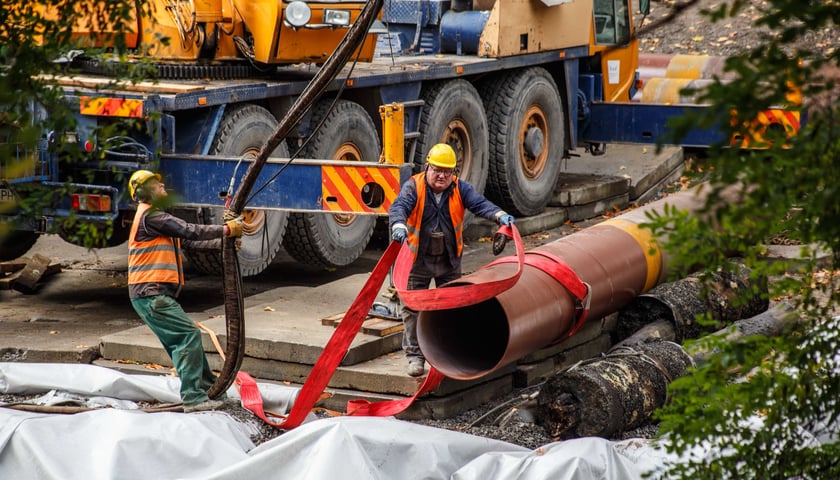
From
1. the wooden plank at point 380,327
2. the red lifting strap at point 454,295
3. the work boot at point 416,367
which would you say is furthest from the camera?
the wooden plank at point 380,327

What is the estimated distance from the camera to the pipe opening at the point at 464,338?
7141mm

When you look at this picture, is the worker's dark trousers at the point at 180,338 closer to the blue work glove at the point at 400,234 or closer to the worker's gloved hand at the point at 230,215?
the worker's gloved hand at the point at 230,215

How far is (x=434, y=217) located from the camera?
771 centimetres

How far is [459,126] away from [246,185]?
575cm

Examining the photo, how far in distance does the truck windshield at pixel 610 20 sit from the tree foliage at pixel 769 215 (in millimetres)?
11778

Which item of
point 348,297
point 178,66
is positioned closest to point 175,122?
point 178,66

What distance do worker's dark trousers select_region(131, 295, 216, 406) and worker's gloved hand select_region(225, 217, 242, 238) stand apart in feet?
2.20

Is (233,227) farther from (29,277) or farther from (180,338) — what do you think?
(29,277)

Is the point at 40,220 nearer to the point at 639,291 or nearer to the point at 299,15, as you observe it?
the point at 299,15

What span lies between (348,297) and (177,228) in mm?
2434

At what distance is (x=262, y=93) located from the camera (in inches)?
385

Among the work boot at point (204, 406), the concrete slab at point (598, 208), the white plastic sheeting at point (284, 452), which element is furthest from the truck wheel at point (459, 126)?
the white plastic sheeting at point (284, 452)

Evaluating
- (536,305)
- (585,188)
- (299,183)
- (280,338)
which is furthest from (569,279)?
(585,188)

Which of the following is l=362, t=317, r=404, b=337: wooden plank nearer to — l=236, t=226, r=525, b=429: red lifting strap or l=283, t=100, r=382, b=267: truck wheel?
l=236, t=226, r=525, b=429: red lifting strap
